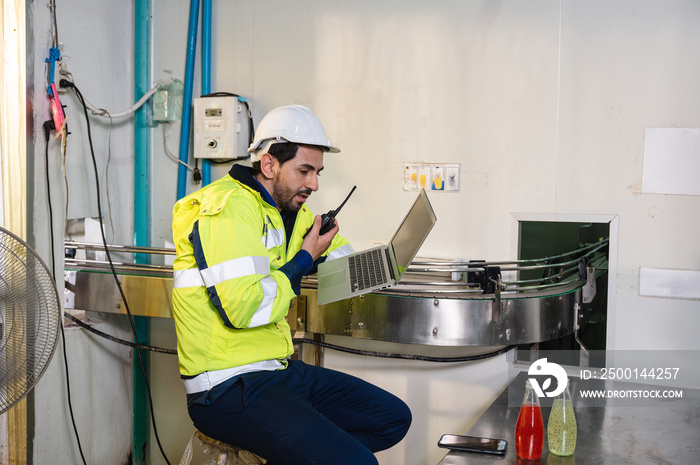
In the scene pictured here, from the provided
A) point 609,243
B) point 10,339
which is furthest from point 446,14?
point 10,339

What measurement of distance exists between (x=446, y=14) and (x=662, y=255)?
1.15 meters

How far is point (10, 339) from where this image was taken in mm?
1677

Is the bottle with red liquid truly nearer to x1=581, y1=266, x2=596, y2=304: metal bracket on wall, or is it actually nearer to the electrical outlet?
x1=581, y1=266, x2=596, y2=304: metal bracket on wall

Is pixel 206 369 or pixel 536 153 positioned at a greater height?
pixel 536 153

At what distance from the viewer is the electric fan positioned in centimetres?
167

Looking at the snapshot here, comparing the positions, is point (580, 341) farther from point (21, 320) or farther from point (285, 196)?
point (21, 320)

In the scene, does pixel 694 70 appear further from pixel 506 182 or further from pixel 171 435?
pixel 171 435

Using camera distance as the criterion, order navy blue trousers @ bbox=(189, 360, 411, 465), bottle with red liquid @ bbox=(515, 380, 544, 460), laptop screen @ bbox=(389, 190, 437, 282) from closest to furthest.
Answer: navy blue trousers @ bbox=(189, 360, 411, 465), bottle with red liquid @ bbox=(515, 380, 544, 460), laptop screen @ bbox=(389, 190, 437, 282)

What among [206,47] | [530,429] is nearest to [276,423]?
[530,429]

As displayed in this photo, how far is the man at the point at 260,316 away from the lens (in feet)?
5.24

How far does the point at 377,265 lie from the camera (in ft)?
6.46

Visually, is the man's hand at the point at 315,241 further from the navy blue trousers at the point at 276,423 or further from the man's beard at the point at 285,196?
the navy blue trousers at the point at 276,423

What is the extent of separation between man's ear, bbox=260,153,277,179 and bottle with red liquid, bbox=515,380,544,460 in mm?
898

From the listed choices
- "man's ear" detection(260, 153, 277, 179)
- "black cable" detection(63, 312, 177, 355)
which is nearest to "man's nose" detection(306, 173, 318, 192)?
"man's ear" detection(260, 153, 277, 179)
